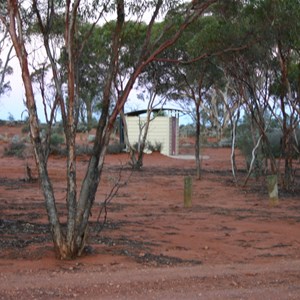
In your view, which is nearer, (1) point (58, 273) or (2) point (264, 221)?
(1) point (58, 273)

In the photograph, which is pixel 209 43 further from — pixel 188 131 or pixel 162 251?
pixel 188 131

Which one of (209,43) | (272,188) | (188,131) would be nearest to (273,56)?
(209,43)

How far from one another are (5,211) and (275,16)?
6.93 metres

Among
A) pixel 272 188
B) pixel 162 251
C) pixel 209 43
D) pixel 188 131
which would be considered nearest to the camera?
pixel 162 251

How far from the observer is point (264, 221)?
11.8m

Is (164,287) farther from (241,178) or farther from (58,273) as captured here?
(241,178)

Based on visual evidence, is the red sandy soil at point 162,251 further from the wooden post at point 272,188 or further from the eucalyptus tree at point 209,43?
the eucalyptus tree at point 209,43

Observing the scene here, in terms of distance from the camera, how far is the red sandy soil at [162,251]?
620 centimetres

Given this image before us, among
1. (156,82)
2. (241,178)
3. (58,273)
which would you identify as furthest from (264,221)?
(156,82)

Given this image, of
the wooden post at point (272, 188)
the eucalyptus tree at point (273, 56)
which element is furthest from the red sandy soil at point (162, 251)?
the eucalyptus tree at point (273, 56)

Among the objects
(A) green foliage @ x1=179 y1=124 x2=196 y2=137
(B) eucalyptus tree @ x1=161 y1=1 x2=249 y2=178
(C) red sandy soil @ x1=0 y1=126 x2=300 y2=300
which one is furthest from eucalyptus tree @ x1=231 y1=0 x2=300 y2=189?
(A) green foliage @ x1=179 y1=124 x2=196 y2=137

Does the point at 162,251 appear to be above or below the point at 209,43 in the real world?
below

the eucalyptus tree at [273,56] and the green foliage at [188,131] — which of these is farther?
the green foliage at [188,131]

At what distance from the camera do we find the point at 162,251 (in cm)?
833
